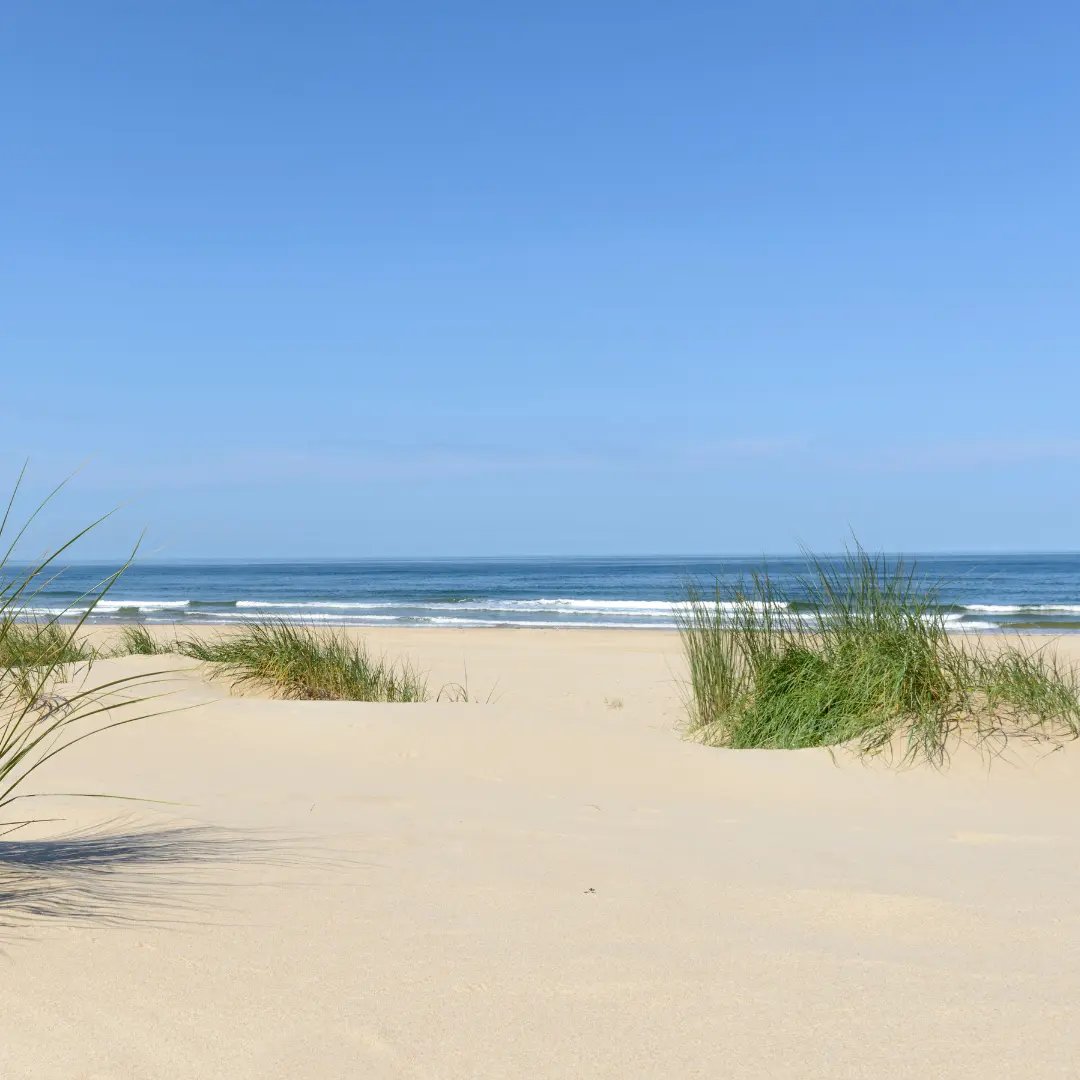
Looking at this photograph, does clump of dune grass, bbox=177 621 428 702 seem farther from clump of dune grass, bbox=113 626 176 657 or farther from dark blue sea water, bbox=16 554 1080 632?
dark blue sea water, bbox=16 554 1080 632

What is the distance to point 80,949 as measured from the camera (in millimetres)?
2510

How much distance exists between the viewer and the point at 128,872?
314cm

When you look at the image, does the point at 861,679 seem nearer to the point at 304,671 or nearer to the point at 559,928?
the point at 559,928

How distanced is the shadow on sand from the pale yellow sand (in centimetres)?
2

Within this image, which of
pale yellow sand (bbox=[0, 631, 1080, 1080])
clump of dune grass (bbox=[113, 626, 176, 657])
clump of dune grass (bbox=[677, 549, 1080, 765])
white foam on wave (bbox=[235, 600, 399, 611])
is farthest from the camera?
white foam on wave (bbox=[235, 600, 399, 611])

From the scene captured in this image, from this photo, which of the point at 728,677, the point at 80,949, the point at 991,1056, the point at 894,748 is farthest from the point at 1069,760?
the point at 80,949

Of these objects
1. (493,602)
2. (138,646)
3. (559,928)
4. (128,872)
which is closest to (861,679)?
(559,928)

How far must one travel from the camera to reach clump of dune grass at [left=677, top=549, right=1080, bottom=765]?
5.59 meters

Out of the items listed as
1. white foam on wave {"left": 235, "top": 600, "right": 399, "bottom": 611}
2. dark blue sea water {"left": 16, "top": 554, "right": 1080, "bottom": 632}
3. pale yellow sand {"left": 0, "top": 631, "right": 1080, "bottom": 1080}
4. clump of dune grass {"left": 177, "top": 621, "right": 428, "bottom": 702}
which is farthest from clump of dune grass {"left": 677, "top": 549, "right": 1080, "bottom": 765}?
white foam on wave {"left": 235, "top": 600, "right": 399, "bottom": 611}

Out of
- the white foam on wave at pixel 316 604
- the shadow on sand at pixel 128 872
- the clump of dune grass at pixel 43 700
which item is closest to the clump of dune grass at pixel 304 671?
the clump of dune grass at pixel 43 700

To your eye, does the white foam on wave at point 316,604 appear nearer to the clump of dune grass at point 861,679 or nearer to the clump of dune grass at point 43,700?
the clump of dune grass at point 43,700

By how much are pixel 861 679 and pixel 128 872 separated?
13.5 ft

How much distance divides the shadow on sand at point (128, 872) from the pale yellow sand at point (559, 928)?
0.05ft

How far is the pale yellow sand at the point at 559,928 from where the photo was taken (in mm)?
2094
